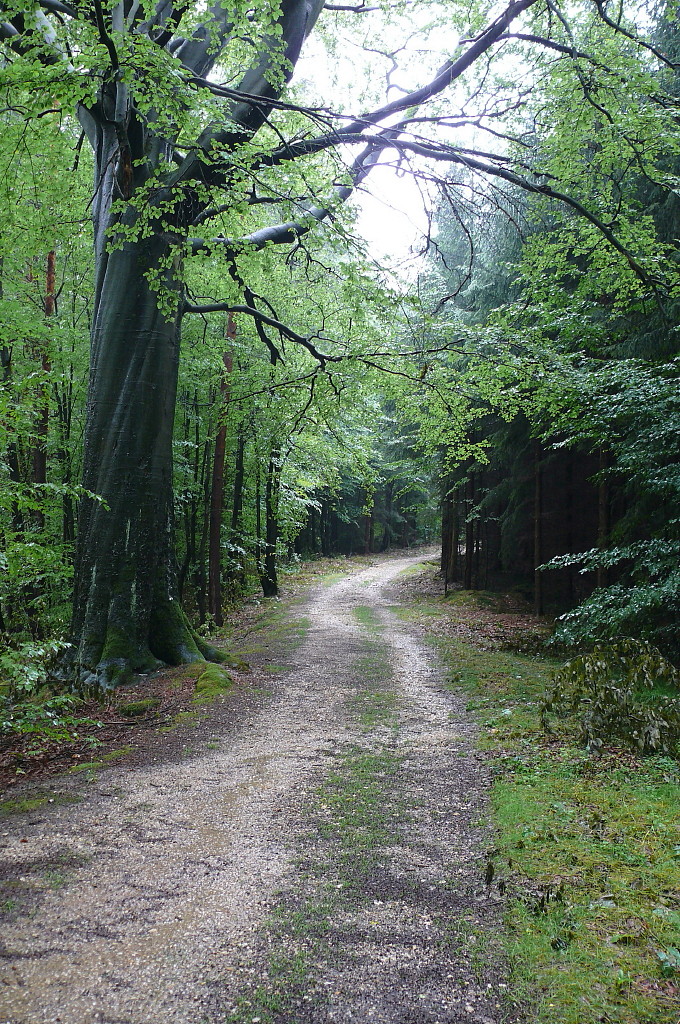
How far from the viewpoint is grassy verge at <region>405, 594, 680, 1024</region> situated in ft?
8.58

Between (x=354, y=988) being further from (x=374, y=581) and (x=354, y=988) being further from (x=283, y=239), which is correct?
(x=374, y=581)

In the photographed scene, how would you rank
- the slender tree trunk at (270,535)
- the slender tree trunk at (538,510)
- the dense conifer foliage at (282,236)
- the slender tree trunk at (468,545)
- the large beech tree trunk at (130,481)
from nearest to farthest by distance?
the dense conifer foliage at (282,236) → the large beech tree trunk at (130,481) → the slender tree trunk at (538,510) → the slender tree trunk at (270,535) → the slender tree trunk at (468,545)

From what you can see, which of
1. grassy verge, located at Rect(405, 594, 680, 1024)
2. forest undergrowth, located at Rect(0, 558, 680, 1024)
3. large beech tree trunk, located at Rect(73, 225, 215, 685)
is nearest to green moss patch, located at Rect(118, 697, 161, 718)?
forest undergrowth, located at Rect(0, 558, 680, 1024)

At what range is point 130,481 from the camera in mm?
8188

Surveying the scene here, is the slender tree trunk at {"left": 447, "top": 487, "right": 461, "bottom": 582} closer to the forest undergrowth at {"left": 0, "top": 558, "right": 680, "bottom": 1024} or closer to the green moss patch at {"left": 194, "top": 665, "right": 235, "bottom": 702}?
the forest undergrowth at {"left": 0, "top": 558, "right": 680, "bottom": 1024}

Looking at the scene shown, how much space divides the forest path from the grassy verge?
20cm

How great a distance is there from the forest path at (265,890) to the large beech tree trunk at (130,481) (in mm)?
2544

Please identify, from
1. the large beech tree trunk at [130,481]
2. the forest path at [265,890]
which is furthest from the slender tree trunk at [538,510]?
the forest path at [265,890]

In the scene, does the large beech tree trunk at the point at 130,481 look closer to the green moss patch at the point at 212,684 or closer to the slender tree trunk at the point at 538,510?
the green moss patch at the point at 212,684

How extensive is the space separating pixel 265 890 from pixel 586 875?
1.85 metres

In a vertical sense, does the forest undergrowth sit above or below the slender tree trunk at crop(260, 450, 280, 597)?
below

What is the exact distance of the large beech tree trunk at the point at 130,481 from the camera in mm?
7977

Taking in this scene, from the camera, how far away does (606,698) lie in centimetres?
592

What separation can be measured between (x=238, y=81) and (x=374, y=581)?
803 inches
